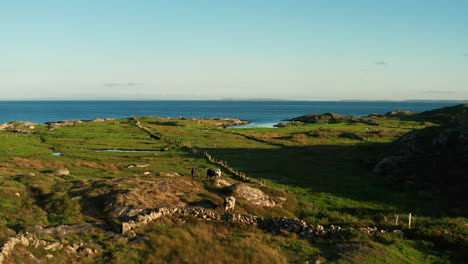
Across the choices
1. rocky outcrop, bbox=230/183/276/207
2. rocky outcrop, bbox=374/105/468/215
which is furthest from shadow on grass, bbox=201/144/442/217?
rocky outcrop, bbox=230/183/276/207

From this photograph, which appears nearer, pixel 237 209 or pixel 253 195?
pixel 237 209

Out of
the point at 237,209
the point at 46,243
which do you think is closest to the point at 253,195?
the point at 237,209

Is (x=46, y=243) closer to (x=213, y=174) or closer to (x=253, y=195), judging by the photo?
(x=253, y=195)

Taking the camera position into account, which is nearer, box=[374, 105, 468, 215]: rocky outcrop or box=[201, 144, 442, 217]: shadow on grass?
box=[201, 144, 442, 217]: shadow on grass

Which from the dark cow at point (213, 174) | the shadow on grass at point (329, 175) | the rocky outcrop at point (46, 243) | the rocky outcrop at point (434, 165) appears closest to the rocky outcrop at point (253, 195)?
the dark cow at point (213, 174)

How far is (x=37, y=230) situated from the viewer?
72.7 feet

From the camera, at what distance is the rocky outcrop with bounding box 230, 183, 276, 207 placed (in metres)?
33.5

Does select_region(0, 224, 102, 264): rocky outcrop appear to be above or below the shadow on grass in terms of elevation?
above

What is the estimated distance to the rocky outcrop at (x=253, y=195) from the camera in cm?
3353

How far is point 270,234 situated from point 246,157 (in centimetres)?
4512

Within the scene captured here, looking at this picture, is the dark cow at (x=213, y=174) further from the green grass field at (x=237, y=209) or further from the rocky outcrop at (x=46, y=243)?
the rocky outcrop at (x=46, y=243)

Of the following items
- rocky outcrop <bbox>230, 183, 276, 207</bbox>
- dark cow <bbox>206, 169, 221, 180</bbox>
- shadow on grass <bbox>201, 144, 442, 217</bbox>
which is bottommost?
shadow on grass <bbox>201, 144, 442, 217</bbox>

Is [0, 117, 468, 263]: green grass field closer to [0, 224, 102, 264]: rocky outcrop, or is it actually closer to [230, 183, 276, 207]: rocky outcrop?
[0, 224, 102, 264]: rocky outcrop

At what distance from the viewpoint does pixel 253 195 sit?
34594 millimetres
